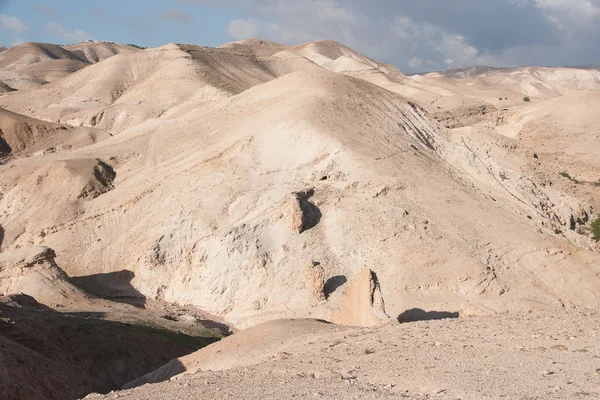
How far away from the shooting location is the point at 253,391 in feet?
26.3

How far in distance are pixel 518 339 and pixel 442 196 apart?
11787mm

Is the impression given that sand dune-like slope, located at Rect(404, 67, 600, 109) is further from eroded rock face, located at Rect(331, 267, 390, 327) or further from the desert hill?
eroded rock face, located at Rect(331, 267, 390, 327)

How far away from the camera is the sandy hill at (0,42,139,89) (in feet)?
278

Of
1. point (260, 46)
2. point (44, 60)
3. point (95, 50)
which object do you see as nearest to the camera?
point (260, 46)

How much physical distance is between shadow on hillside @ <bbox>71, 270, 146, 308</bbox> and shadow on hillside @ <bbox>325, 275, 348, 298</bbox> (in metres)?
6.00

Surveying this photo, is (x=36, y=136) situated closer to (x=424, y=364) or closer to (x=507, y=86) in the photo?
(x=424, y=364)

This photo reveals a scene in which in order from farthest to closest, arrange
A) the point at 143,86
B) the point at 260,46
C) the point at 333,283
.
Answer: the point at 260,46
the point at 143,86
the point at 333,283

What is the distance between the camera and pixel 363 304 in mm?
14703

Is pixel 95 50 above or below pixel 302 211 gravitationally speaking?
above

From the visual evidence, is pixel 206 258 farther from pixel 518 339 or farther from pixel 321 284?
pixel 518 339

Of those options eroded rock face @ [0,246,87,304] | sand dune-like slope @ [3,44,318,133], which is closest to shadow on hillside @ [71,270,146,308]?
eroded rock face @ [0,246,87,304]

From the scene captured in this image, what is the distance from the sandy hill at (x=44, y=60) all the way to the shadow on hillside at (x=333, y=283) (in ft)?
231

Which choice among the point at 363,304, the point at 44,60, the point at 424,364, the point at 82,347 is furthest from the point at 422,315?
the point at 44,60

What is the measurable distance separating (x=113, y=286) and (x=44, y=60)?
3962 inches
